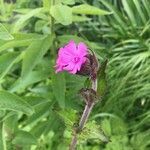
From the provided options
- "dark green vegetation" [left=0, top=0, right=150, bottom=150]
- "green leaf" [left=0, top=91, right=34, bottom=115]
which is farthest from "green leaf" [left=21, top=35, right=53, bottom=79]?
"green leaf" [left=0, top=91, right=34, bottom=115]

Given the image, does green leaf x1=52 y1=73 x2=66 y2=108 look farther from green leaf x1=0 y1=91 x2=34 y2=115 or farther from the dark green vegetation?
green leaf x1=0 y1=91 x2=34 y2=115

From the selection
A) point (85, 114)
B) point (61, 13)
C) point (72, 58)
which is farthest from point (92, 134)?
point (61, 13)

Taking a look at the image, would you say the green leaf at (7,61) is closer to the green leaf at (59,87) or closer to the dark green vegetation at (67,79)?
the dark green vegetation at (67,79)

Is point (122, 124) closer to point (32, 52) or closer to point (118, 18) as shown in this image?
point (118, 18)

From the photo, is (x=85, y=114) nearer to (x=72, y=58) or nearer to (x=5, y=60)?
(x=72, y=58)

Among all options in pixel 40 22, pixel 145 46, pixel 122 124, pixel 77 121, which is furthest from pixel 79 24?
pixel 77 121

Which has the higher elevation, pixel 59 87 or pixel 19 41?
pixel 19 41
